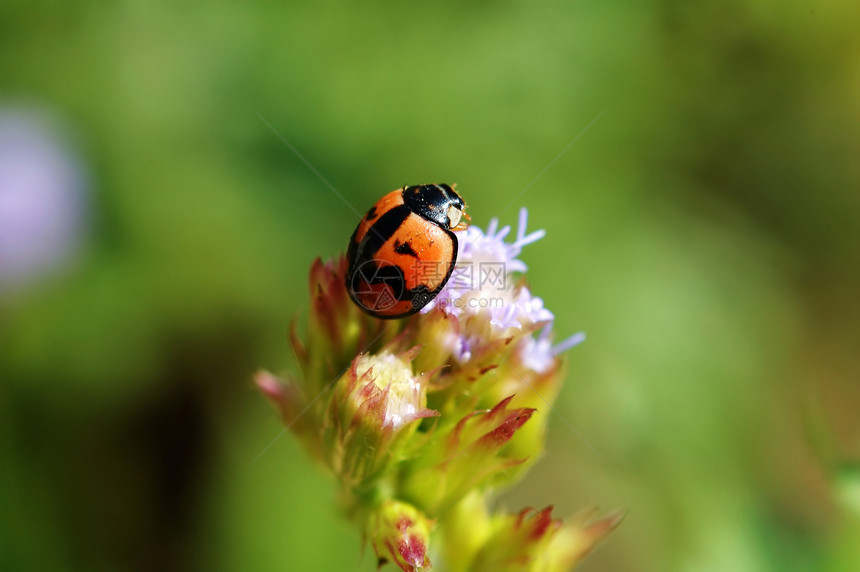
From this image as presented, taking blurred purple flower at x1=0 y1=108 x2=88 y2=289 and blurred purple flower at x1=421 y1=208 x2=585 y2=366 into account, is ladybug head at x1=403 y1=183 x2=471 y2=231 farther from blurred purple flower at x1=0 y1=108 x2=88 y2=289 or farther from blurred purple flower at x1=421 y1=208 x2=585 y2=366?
blurred purple flower at x1=0 y1=108 x2=88 y2=289

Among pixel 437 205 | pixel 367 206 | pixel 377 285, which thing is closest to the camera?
pixel 377 285

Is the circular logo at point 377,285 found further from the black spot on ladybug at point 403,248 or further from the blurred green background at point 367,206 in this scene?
the blurred green background at point 367,206

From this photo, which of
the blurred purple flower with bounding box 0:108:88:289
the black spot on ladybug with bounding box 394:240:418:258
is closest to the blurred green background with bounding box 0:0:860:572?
the blurred purple flower with bounding box 0:108:88:289

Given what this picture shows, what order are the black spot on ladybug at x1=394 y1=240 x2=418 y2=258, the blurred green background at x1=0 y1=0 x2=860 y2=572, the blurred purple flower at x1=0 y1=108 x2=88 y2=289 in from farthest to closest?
the blurred purple flower at x1=0 y1=108 x2=88 y2=289 < the blurred green background at x1=0 y1=0 x2=860 y2=572 < the black spot on ladybug at x1=394 y1=240 x2=418 y2=258

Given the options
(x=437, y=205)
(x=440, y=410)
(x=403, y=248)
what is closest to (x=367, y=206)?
(x=437, y=205)

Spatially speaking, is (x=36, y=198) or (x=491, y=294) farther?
(x=36, y=198)

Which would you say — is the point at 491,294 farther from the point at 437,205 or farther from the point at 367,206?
the point at 367,206
